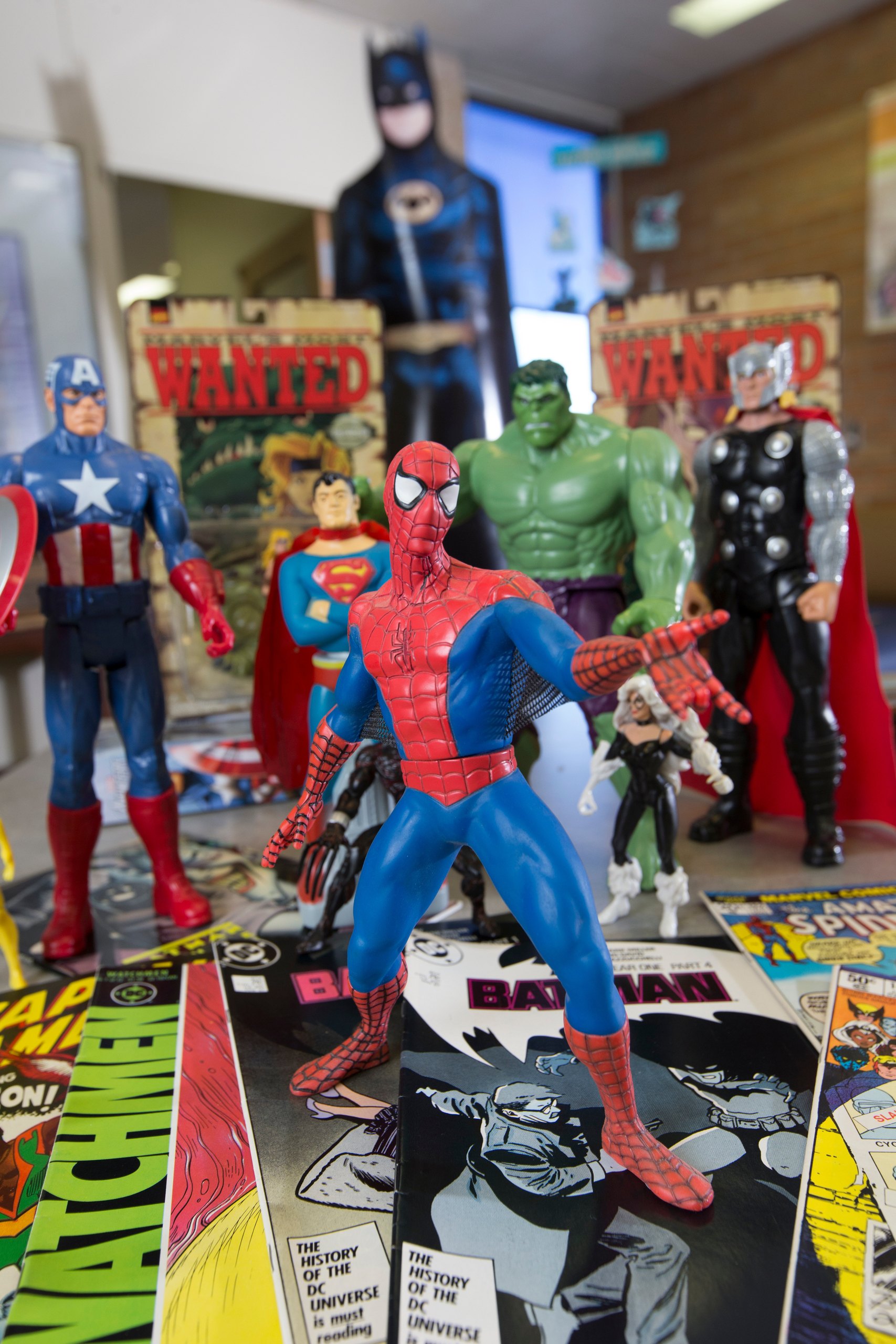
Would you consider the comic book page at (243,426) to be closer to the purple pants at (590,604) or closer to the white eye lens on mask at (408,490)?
the purple pants at (590,604)

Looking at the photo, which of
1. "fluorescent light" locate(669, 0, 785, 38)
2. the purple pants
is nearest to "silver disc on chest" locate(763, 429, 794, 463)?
the purple pants

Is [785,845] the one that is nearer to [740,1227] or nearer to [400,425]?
[740,1227]

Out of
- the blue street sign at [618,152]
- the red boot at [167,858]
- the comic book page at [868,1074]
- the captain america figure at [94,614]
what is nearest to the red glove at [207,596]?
the captain america figure at [94,614]

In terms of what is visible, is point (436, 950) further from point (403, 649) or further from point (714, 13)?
point (714, 13)

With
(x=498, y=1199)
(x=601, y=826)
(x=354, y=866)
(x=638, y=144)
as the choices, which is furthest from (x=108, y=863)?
(x=638, y=144)

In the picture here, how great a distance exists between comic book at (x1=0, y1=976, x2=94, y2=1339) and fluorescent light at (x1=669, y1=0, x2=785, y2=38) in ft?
17.4

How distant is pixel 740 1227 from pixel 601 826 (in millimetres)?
1487

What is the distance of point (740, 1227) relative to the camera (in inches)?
42.4

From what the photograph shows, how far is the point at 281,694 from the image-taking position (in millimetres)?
2180

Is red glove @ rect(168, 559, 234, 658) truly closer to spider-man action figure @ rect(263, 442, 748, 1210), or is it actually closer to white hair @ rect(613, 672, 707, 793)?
spider-man action figure @ rect(263, 442, 748, 1210)

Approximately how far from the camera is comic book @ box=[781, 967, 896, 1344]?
0.96 m

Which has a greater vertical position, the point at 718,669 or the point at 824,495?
the point at 824,495

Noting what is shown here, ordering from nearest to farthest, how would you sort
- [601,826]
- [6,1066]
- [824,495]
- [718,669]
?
[6,1066], [824,495], [718,669], [601,826]

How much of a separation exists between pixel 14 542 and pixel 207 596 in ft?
1.24
